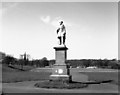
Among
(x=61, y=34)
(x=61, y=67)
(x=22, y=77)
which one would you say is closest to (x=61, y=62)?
(x=61, y=67)

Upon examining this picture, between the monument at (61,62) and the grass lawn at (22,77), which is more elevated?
the monument at (61,62)

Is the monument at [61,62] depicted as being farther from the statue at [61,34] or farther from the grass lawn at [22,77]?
the grass lawn at [22,77]

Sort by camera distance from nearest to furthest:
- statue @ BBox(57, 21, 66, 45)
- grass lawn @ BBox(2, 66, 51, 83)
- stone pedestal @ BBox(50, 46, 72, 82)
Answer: stone pedestal @ BBox(50, 46, 72, 82) < statue @ BBox(57, 21, 66, 45) < grass lawn @ BBox(2, 66, 51, 83)

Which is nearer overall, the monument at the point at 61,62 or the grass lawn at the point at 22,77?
the monument at the point at 61,62

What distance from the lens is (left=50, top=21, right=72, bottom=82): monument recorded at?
19.2 metres

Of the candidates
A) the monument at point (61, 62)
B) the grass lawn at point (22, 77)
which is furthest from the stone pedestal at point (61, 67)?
the grass lawn at point (22, 77)

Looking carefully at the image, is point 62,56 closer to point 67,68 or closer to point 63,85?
point 67,68

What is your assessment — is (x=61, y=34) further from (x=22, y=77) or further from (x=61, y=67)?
(x=22, y=77)

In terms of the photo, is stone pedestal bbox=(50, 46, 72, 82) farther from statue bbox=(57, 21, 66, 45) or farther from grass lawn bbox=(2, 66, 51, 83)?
grass lawn bbox=(2, 66, 51, 83)

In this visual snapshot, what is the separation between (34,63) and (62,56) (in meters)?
102

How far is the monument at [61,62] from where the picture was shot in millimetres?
19156

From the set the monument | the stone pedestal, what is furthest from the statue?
the stone pedestal

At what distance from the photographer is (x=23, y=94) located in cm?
Result: 1351

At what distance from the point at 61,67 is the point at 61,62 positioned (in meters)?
0.51
